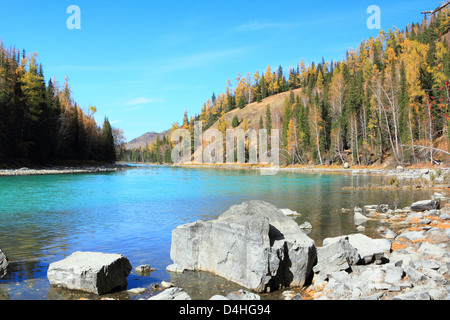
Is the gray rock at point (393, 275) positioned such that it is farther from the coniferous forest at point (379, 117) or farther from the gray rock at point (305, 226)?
the coniferous forest at point (379, 117)

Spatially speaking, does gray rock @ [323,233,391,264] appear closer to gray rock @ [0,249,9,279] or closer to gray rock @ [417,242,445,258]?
gray rock @ [417,242,445,258]

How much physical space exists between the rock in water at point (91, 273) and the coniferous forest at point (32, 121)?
60.1m

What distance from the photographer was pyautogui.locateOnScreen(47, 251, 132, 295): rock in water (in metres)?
7.84

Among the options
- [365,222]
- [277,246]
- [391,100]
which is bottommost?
[365,222]

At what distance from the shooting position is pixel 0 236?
14234mm

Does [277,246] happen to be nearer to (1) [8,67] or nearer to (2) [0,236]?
(2) [0,236]

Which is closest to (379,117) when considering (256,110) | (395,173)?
(395,173)

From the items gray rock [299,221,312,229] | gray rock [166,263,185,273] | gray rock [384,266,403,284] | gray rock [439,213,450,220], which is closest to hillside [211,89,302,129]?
gray rock [439,213,450,220]

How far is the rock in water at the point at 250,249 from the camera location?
8.02 m

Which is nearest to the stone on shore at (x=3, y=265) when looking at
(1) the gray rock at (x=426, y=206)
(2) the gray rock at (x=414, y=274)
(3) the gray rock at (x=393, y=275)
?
(3) the gray rock at (x=393, y=275)

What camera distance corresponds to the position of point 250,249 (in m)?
8.15

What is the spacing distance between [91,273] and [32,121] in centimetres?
7183
